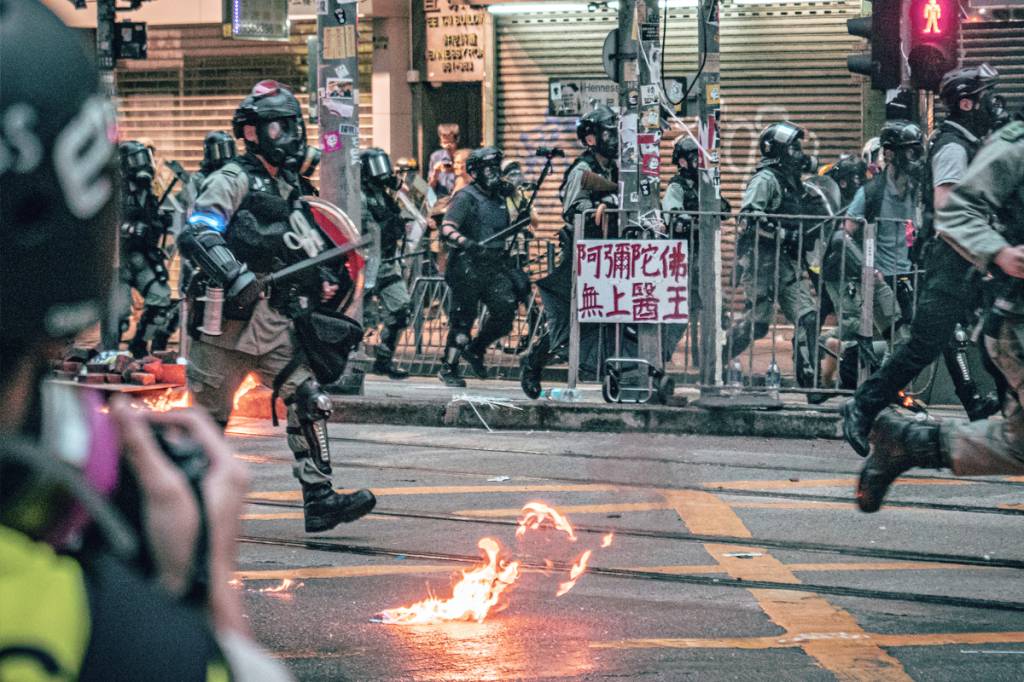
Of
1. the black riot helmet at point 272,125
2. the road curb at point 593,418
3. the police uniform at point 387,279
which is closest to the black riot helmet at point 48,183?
the black riot helmet at point 272,125

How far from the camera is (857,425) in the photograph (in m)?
7.51

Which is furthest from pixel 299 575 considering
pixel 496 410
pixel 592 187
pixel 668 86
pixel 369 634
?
pixel 668 86

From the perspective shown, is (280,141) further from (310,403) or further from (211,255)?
(310,403)

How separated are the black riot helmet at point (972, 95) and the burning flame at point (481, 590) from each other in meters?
3.97

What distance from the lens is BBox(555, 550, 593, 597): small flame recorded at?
238 inches

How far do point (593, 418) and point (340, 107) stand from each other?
297 cm

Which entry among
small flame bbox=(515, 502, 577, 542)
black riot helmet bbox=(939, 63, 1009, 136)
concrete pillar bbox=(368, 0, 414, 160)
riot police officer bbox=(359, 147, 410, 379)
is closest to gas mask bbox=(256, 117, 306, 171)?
small flame bbox=(515, 502, 577, 542)

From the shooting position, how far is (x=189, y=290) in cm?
663

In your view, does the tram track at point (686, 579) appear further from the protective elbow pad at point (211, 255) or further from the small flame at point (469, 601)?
the protective elbow pad at point (211, 255)

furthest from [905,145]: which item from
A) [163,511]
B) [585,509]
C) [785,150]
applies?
[163,511]

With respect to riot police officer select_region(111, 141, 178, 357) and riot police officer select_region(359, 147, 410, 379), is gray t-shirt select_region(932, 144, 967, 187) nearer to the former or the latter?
riot police officer select_region(359, 147, 410, 379)

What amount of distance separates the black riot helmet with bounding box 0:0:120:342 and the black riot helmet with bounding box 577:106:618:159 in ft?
36.4

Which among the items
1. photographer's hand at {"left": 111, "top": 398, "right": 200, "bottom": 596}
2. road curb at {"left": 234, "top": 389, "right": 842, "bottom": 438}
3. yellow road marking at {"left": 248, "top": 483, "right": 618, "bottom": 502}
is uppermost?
photographer's hand at {"left": 111, "top": 398, "right": 200, "bottom": 596}

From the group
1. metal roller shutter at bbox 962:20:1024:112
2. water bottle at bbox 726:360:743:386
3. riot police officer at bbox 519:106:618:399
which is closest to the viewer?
water bottle at bbox 726:360:743:386
